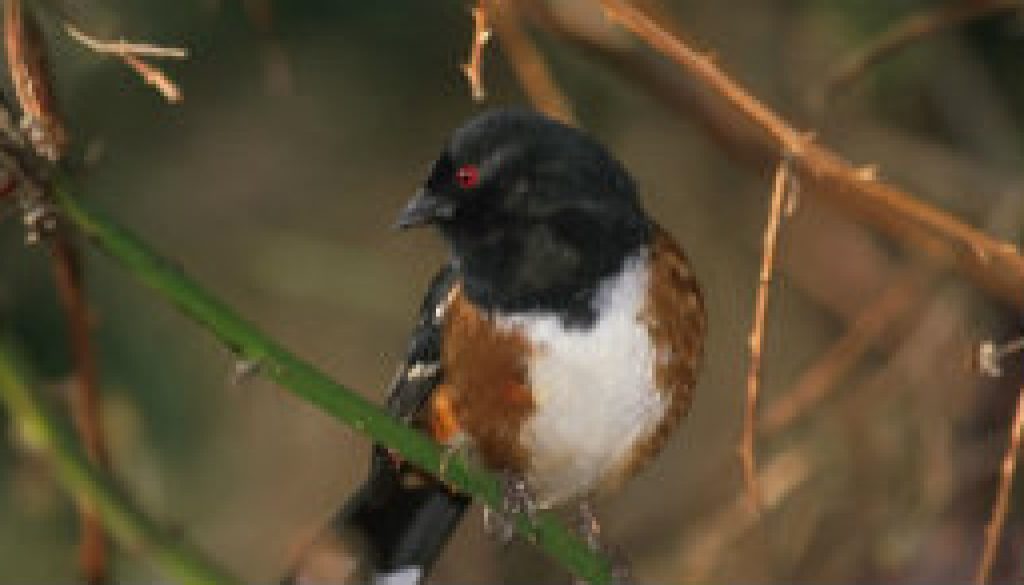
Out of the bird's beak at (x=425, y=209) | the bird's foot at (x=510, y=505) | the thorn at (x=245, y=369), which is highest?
the thorn at (x=245, y=369)

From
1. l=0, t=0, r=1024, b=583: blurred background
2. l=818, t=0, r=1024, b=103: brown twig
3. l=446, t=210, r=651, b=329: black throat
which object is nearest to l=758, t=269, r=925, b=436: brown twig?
l=0, t=0, r=1024, b=583: blurred background

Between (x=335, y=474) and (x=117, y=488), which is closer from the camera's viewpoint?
(x=117, y=488)

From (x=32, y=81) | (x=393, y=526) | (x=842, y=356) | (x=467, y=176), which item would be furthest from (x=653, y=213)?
(x=32, y=81)

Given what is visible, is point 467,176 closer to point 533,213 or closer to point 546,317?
point 533,213

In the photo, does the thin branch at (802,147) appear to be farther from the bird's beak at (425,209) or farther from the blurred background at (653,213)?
the blurred background at (653,213)

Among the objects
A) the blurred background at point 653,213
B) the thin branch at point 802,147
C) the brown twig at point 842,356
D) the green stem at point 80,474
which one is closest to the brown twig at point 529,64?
the blurred background at point 653,213

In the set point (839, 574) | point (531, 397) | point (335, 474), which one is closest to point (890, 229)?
point (839, 574)

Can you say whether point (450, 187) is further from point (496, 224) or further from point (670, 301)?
point (670, 301)
